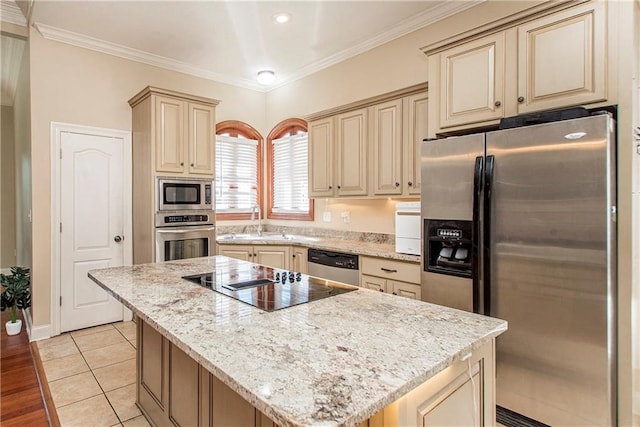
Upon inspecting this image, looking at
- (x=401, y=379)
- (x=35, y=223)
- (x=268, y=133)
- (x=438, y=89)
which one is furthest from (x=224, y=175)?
(x=401, y=379)

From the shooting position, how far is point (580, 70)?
1.99m

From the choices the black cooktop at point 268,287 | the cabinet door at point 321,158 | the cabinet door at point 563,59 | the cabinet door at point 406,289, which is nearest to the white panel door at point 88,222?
the cabinet door at point 321,158

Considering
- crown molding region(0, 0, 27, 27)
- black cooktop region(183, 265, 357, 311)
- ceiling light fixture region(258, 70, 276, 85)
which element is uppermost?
crown molding region(0, 0, 27, 27)

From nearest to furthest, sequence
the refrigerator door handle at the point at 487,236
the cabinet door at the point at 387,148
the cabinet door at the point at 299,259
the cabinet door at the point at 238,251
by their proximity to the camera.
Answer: the refrigerator door handle at the point at 487,236 < the cabinet door at the point at 387,148 < the cabinet door at the point at 299,259 < the cabinet door at the point at 238,251

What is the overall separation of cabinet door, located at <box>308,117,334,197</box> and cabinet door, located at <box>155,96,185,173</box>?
56.0 inches

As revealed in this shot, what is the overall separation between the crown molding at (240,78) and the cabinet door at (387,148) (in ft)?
2.83

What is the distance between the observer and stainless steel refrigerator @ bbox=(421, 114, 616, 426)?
6.05 ft

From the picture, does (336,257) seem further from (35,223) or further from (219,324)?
(35,223)

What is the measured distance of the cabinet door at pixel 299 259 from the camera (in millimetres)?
3785

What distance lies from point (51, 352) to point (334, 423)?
3.63 meters

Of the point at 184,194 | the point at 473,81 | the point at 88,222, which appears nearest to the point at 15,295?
the point at 88,222

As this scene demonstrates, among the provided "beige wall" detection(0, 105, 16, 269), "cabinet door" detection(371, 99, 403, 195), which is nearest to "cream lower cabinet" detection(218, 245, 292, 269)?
"cabinet door" detection(371, 99, 403, 195)

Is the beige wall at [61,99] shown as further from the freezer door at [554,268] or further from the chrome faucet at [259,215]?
the freezer door at [554,268]

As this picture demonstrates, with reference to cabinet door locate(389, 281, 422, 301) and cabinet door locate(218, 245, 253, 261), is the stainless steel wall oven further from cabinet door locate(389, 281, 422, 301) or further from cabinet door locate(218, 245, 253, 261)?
cabinet door locate(389, 281, 422, 301)
